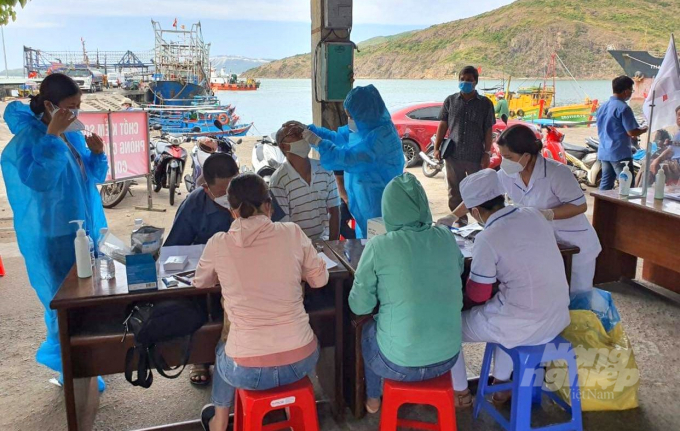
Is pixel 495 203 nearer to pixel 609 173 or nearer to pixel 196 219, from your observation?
pixel 196 219

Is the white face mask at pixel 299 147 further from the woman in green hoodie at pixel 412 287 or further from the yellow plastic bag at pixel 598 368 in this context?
the yellow plastic bag at pixel 598 368

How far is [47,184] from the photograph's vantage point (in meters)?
2.40

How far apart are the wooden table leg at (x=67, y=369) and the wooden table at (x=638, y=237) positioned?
3.46 m

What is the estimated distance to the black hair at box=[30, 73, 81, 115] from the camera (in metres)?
2.45

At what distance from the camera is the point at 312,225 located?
298 centimetres

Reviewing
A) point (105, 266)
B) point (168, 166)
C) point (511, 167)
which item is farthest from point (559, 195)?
point (168, 166)

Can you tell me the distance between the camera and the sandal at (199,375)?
2.74m

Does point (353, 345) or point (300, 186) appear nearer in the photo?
point (353, 345)

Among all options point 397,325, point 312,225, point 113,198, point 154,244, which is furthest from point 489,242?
point 113,198

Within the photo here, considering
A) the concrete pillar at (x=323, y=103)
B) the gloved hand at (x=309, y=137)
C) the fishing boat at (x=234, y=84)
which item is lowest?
the gloved hand at (x=309, y=137)

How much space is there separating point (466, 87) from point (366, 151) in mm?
1988

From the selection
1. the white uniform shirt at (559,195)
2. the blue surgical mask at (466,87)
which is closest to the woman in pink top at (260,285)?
the white uniform shirt at (559,195)

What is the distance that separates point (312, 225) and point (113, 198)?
15.8 feet

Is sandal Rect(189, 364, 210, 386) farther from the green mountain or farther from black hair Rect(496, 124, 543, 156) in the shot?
the green mountain
